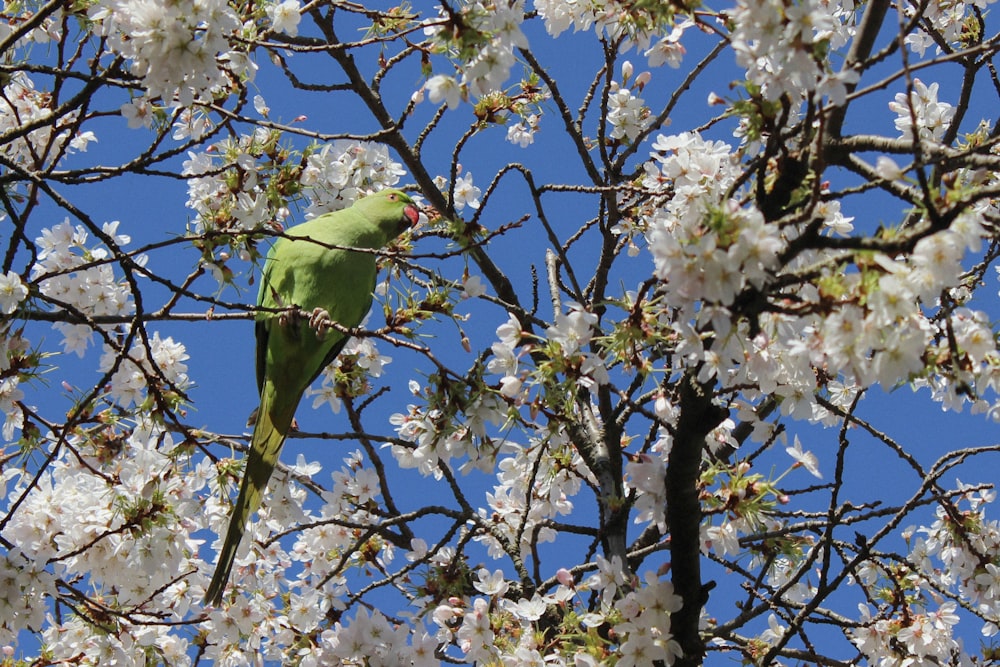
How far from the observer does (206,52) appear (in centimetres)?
262

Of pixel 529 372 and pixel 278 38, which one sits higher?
pixel 278 38

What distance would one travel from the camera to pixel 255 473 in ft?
13.0

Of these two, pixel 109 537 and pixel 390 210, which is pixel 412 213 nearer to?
pixel 390 210

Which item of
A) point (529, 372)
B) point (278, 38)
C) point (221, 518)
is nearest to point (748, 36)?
point (529, 372)

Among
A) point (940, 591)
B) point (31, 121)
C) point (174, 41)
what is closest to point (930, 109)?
point (940, 591)

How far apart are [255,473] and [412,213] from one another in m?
1.63

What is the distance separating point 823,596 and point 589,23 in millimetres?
2158

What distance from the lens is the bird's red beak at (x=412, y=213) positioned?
4.83 m

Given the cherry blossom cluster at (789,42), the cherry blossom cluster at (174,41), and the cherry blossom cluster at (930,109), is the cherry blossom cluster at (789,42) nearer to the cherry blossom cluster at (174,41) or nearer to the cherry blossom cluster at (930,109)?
the cherry blossom cluster at (174,41)

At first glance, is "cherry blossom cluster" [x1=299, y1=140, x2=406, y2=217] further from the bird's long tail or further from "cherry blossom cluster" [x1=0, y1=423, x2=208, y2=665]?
"cherry blossom cluster" [x1=0, y1=423, x2=208, y2=665]

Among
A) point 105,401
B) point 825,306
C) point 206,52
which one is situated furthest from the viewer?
point 105,401

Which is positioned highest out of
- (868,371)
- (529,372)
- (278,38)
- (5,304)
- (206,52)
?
(278,38)

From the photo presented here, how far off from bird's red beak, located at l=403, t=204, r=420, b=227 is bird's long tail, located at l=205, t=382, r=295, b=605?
114 cm

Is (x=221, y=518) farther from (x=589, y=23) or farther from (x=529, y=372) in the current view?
(x=589, y=23)
